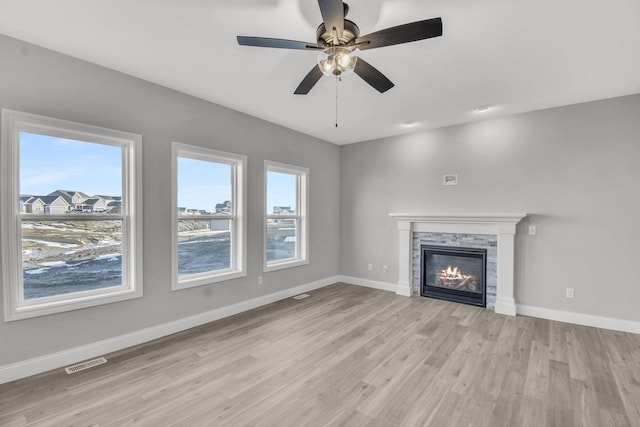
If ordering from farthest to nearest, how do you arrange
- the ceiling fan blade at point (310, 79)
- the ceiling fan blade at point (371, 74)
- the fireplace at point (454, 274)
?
the fireplace at point (454, 274), the ceiling fan blade at point (310, 79), the ceiling fan blade at point (371, 74)

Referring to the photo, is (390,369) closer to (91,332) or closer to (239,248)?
(239,248)

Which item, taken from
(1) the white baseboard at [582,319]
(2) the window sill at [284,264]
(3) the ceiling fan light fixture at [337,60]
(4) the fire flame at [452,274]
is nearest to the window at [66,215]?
(2) the window sill at [284,264]

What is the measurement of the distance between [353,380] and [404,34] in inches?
104

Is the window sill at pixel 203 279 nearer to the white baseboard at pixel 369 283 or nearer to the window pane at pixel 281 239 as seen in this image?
the window pane at pixel 281 239

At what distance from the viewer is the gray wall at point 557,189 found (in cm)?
347

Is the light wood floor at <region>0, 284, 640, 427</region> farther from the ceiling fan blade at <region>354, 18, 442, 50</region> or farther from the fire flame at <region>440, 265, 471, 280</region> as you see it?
the ceiling fan blade at <region>354, 18, 442, 50</region>

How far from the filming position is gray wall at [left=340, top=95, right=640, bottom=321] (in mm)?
3467

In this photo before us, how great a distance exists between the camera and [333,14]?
64.9 inches

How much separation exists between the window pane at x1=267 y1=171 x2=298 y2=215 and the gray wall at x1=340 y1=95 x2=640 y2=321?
2013 millimetres

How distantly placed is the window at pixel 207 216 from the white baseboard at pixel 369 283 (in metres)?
2.46

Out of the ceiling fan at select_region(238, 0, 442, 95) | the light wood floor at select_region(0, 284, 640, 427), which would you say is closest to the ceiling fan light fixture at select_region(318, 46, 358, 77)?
the ceiling fan at select_region(238, 0, 442, 95)

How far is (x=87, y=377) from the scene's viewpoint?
8.09 ft

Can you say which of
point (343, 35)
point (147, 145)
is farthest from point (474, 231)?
point (147, 145)

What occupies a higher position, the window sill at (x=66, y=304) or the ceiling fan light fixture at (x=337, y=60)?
the ceiling fan light fixture at (x=337, y=60)
